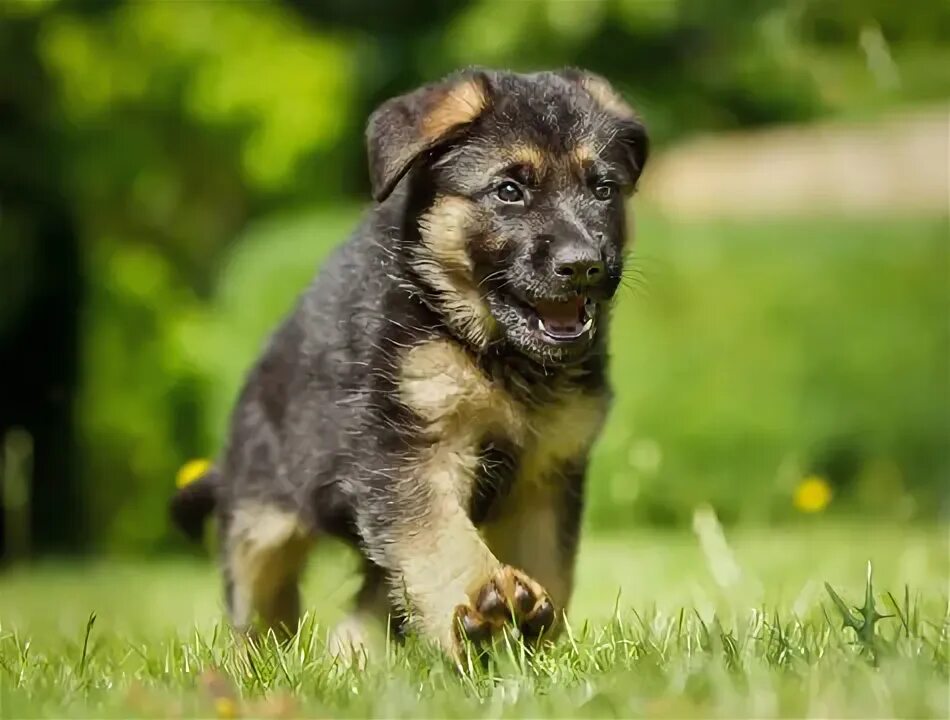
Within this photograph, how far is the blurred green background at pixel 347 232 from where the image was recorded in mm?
9000

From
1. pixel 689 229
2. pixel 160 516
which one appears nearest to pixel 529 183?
pixel 689 229

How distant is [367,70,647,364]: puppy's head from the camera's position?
134 inches

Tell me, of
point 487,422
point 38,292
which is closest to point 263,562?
point 487,422

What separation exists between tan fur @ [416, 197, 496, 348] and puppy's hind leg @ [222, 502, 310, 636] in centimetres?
101

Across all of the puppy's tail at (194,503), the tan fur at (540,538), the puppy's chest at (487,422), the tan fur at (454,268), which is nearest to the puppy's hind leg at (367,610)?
the tan fur at (540,538)

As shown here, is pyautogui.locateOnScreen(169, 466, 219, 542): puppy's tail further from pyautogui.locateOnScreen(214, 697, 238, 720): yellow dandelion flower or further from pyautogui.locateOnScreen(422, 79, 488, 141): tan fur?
pyautogui.locateOnScreen(214, 697, 238, 720): yellow dandelion flower

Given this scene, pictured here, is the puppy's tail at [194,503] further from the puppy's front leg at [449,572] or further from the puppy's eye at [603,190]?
the puppy's eye at [603,190]

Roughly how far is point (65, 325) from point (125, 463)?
1240 millimetres

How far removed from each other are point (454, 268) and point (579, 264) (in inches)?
19.1

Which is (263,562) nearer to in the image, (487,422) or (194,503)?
(194,503)

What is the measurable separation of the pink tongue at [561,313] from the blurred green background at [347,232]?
420 centimetres

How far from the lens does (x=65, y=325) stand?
10.4 m

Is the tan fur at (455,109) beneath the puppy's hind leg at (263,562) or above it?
above

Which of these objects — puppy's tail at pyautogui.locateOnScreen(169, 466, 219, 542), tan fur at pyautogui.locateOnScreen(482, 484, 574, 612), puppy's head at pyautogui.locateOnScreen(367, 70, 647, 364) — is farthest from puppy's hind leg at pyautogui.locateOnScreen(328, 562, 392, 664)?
puppy's head at pyautogui.locateOnScreen(367, 70, 647, 364)
